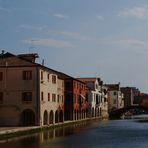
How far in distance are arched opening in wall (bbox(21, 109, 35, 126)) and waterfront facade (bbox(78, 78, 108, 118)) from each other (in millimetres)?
58330

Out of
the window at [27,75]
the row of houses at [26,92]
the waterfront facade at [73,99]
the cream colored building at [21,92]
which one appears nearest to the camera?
the cream colored building at [21,92]

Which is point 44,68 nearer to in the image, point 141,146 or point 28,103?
point 28,103

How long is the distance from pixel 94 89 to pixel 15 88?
68210mm

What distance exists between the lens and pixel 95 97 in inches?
5679

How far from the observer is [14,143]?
50.9m

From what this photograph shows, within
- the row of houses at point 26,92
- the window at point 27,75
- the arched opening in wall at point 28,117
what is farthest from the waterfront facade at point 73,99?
the window at point 27,75

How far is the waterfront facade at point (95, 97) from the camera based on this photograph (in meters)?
136

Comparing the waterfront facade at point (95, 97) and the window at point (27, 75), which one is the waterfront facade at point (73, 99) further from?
the window at point (27, 75)

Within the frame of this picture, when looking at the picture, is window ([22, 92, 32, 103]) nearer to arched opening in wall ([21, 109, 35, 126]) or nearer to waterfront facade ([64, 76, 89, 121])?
arched opening in wall ([21, 109, 35, 126])

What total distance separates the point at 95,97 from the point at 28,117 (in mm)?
69688

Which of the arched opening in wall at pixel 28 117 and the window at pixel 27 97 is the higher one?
the window at pixel 27 97

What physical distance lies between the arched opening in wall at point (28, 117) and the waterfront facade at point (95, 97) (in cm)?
5833

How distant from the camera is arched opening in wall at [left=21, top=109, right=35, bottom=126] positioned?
75062 millimetres

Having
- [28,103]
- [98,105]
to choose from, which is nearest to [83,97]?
[98,105]
